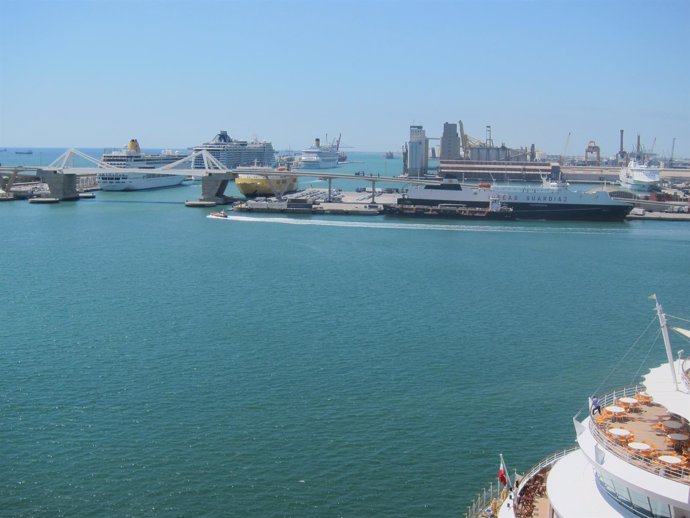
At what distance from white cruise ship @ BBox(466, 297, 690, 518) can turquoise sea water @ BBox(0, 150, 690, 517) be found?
1.34 meters

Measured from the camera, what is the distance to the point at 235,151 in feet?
217

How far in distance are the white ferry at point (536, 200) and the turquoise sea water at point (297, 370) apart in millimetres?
10024

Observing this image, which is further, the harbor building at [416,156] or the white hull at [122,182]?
the harbor building at [416,156]

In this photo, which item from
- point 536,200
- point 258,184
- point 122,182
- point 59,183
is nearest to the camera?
point 536,200

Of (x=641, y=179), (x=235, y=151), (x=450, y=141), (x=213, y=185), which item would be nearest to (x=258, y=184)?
(x=213, y=185)

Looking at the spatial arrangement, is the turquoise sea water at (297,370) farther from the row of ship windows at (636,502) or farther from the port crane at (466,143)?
the port crane at (466,143)

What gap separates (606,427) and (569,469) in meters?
0.67

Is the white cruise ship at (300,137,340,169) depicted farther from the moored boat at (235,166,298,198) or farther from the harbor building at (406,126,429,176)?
the moored boat at (235,166,298,198)

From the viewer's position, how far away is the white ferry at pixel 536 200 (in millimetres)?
33625

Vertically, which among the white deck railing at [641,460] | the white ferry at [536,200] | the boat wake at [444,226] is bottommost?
the boat wake at [444,226]

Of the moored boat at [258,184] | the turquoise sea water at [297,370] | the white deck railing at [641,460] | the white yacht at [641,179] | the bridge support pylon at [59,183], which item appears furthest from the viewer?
the white yacht at [641,179]

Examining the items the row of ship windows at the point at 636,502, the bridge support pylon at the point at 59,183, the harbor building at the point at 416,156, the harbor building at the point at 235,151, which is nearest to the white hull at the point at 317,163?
the harbor building at the point at 235,151

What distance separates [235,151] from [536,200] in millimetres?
37480

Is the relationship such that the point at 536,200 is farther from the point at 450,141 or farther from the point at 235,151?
the point at 450,141
